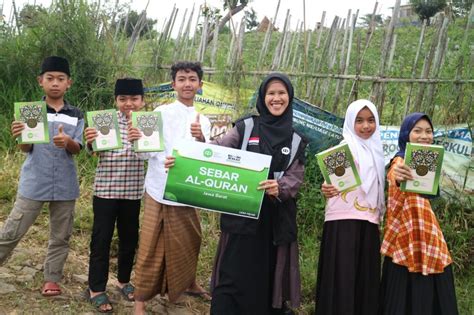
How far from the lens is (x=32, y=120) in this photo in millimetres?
2930

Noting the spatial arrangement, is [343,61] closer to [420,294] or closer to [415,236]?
[415,236]

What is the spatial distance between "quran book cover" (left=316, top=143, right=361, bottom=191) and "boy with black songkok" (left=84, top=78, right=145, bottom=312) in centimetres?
132

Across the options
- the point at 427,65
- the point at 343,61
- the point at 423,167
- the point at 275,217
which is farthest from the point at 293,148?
the point at 343,61

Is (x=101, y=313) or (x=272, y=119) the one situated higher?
(x=272, y=119)

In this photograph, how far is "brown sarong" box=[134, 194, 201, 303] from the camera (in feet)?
10.0

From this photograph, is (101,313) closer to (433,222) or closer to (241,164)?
(241,164)

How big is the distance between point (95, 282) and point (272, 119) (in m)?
1.69

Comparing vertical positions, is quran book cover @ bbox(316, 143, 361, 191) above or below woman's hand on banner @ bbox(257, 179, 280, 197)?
above

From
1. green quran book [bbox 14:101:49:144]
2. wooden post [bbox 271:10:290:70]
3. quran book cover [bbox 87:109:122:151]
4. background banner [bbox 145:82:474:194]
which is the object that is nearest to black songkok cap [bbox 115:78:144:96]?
quran book cover [bbox 87:109:122:151]

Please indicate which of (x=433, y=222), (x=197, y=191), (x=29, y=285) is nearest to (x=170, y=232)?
(x=197, y=191)

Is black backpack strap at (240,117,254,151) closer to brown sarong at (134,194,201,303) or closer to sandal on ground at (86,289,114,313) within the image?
brown sarong at (134,194,201,303)

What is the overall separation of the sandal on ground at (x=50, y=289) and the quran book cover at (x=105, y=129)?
112 cm

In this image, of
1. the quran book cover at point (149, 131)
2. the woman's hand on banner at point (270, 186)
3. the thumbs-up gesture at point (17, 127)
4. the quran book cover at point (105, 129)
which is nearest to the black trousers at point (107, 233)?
the quran book cover at point (105, 129)

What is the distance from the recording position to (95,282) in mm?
3211
